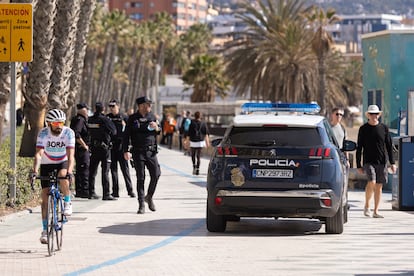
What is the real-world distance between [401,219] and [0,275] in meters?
9.18

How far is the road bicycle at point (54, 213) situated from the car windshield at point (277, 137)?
9.97ft

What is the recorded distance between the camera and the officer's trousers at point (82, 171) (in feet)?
73.8

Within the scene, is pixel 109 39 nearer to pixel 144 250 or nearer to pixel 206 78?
pixel 206 78

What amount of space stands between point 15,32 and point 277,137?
5.66 metres

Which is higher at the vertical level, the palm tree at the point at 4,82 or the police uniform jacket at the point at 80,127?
the palm tree at the point at 4,82

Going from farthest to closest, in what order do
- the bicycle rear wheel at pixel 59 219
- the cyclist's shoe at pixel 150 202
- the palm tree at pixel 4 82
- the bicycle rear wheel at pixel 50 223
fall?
the palm tree at pixel 4 82 < the cyclist's shoe at pixel 150 202 < the bicycle rear wheel at pixel 59 219 < the bicycle rear wheel at pixel 50 223

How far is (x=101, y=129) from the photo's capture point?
22266 millimetres

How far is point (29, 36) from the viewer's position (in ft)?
63.3

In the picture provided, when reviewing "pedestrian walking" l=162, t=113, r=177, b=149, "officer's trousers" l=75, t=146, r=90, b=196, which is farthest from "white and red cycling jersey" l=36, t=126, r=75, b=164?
"pedestrian walking" l=162, t=113, r=177, b=149

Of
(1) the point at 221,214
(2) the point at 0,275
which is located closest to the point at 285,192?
(1) the point at 221,214

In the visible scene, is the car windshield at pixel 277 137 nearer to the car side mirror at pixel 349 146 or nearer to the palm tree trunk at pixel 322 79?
the car side mirror at pixel 349 146

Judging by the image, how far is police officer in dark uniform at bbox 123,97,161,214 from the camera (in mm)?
19250

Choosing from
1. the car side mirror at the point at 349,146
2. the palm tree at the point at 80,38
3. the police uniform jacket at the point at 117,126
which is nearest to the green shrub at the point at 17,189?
the police uniform jacket at the point at 117,126

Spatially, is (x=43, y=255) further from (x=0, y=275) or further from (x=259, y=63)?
(x=259, y=63)
